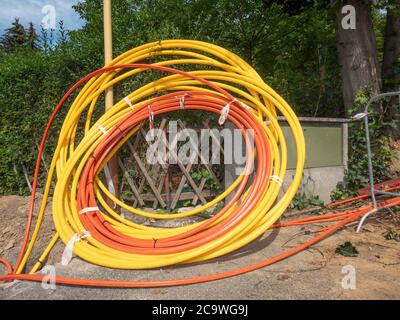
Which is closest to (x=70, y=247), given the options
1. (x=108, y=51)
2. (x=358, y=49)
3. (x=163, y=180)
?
(x=163, y=180)

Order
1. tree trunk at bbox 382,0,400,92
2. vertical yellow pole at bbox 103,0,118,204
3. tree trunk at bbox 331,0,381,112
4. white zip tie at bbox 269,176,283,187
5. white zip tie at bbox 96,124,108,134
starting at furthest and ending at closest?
1. tree trunk at bbox 382,0,400,92
2. tree trunk at bbox 331,0,381,112
3. vertical yellow pole at bbox 103,0,118,204
4. white zip tie at bbox 96,124,108,134
5. white zip tie at bbox 269,176,283,187

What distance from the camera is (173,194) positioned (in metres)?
4.65

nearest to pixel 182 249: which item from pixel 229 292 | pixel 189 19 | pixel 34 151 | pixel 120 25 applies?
pixel 229 292

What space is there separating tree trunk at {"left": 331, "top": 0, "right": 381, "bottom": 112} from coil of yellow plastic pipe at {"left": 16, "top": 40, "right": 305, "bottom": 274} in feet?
7.78

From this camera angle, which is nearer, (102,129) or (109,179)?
(102,129)

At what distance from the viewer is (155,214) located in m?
3.95

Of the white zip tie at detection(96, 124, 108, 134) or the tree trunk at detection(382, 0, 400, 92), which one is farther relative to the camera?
the tree trunk at detection(382, 0, 400, 92)

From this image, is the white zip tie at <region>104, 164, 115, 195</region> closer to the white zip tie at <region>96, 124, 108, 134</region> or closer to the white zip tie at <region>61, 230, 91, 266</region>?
the white zip tie at <region>96, 124, 108, 134</region>

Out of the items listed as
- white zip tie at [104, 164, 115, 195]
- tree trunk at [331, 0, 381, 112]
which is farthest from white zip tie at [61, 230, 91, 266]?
tree trunk at [331, 0, 381, 112]

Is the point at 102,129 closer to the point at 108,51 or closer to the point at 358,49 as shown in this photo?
the point at 108,51

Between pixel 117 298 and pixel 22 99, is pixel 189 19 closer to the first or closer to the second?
pixel 22 99

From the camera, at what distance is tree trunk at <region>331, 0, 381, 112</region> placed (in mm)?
5652

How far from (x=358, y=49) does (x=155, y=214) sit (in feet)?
14.0

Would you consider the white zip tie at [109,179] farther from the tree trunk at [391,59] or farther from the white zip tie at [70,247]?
the tree trunk at [391,59]
